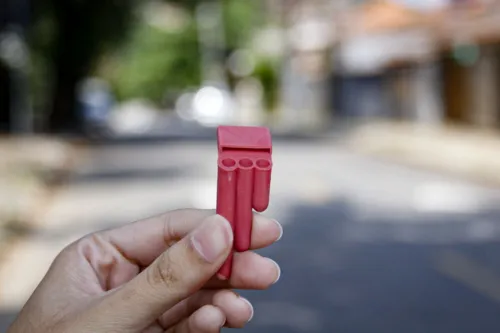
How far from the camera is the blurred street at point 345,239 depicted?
867 cm

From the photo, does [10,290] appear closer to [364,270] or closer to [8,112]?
[364,270]

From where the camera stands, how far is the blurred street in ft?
28.5

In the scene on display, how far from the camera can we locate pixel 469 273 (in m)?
10.6

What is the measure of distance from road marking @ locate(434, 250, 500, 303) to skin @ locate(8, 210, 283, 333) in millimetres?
7684

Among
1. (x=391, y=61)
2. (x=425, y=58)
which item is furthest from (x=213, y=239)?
(x=391, y=61)

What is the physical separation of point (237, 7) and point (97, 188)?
72.4m

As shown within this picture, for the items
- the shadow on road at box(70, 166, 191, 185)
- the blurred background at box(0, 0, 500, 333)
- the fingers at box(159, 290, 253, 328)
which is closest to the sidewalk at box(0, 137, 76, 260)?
the blurred background at box(0, 0, 500, 333)

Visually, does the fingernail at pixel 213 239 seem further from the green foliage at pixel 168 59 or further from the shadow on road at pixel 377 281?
the green foliage at pixel 168 59

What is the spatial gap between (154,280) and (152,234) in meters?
0.27

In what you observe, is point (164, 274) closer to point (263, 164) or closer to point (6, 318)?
point (263, 164)

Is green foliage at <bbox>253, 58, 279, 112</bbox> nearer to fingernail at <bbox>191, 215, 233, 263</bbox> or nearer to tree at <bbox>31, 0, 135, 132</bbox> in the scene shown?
tree at <bbox>31, 0, 135, 132</bbox>

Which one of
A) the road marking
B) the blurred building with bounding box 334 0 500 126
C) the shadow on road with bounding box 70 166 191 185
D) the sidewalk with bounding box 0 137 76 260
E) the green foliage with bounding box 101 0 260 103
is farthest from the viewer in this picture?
the green foliage with bounding box 101 0 260 103

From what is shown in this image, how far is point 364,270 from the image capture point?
10.8 meters

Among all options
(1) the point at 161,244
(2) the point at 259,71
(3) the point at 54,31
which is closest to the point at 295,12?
(2) the point at 259,71
